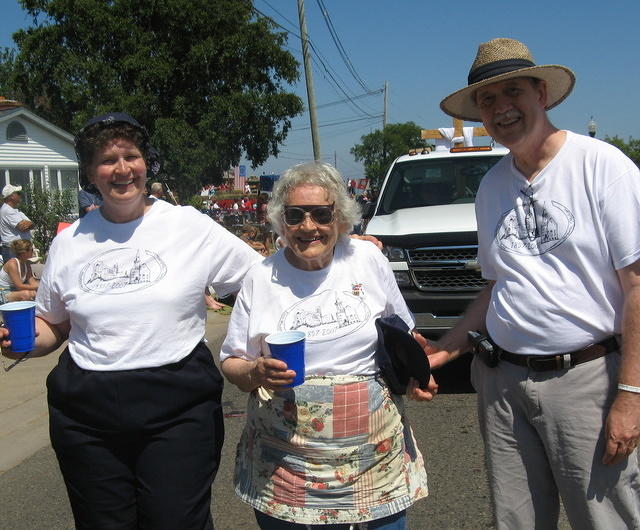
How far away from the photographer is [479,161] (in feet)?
26.0

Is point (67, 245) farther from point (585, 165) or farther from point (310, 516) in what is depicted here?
point (585, 165)

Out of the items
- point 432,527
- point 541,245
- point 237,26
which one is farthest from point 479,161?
point 237,26

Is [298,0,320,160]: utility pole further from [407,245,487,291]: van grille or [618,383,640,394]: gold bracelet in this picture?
[618,383,640,394]: gold bracelet

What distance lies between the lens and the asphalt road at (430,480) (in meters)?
3.77

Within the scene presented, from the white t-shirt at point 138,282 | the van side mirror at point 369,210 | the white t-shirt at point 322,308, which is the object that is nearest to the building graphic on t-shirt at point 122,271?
the white t-shirt at point 138,282

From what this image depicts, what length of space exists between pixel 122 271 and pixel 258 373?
662mm

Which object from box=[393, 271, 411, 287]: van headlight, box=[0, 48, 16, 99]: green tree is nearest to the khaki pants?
box=[393, 271, 411, 287]: van headlight

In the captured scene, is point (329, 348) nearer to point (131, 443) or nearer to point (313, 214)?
point (313, 214)

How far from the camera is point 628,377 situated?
211 cm

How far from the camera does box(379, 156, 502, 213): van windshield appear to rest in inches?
305

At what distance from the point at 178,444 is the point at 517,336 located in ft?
4.11

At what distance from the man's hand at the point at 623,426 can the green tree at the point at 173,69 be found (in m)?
24.4

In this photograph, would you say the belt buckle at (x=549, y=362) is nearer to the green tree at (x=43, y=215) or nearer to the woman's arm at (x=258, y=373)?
the woman's arm at (x=258, y=373)

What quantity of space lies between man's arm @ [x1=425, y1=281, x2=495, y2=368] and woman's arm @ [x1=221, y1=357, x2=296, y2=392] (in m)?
0.73
